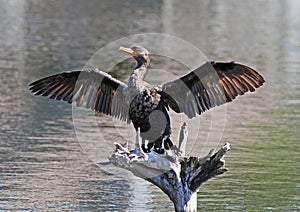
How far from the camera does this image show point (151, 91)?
11242mm

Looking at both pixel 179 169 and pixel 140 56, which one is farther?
pixel 140 56

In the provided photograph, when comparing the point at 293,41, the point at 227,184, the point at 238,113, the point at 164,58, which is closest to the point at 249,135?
the point at 238,113

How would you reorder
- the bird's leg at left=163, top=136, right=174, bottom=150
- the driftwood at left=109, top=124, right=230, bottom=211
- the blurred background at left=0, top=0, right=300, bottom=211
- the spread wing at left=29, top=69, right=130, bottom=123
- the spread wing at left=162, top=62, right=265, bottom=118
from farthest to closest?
the blurred background at left=0, top=0, right=300, bottom=211
the spread wing at left=29, top=69, right=130, bottom=123
the bird's leg at left=163, top=136, right=174, bottom=150
the spread wing at left=162, top=62, right=265, bottom=118
the driftwood at left=109, top=124, right=230, bottom=211

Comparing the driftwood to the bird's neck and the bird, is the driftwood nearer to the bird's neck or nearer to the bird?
the bird

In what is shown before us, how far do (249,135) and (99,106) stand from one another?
614cm

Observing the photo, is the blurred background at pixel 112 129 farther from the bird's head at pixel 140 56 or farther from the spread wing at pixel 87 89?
the bird's head at pixel 140 56

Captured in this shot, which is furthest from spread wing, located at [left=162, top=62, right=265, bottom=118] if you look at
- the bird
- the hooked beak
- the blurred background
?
the blurred background

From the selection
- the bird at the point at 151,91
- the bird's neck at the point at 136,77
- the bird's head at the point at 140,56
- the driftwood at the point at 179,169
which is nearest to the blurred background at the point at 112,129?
the driftwood at the point at 179,169

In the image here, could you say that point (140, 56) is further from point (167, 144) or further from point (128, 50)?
point (167, 144)

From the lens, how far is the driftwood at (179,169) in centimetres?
1094

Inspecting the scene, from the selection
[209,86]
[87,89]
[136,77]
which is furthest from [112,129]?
[136,77]

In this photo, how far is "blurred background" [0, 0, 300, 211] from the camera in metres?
12.7

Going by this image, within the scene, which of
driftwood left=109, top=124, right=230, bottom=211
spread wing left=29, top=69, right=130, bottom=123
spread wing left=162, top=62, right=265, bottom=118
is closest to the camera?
driftwood left=109, top=124, right=230, bottom=211

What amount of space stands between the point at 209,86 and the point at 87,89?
5.15 ft
